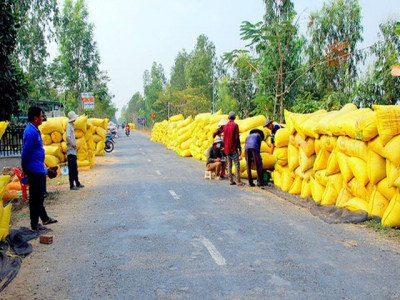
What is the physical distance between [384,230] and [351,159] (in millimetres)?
1478

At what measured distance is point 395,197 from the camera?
6.11m

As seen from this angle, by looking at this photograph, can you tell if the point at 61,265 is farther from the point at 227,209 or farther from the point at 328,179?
the point at 328,179

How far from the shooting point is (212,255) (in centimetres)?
503

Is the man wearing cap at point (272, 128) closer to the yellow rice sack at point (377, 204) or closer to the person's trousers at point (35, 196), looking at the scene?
the yellow rice sack at point (377, 204)

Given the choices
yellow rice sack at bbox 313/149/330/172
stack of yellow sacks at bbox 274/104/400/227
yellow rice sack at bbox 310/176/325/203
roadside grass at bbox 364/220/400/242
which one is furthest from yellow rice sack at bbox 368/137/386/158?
yellow rice sack at bbox 310/176/325/203

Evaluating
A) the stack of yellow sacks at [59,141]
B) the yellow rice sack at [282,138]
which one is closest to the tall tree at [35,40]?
the stack of yellow sacks at [59,141]

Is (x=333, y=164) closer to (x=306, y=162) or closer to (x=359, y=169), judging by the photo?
(x=359, y=169)

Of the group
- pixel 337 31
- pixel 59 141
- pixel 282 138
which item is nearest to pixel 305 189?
pixel 282 138

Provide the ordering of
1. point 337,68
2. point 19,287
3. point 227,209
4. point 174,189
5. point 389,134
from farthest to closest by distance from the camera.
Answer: point 337,68, point 174,189, point 227,209, point 389,134, point 19,287

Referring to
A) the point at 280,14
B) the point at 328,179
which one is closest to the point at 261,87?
the point at 280,14

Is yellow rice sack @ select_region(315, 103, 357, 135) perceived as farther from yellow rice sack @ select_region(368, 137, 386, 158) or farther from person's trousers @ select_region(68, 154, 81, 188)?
person's trousers @ select_region(68, 154, 81, 188)

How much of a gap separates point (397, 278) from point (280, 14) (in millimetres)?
25444

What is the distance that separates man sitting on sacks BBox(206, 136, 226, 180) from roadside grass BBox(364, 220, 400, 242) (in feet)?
20.0

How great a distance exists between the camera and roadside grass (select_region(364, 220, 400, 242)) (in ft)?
19.3
